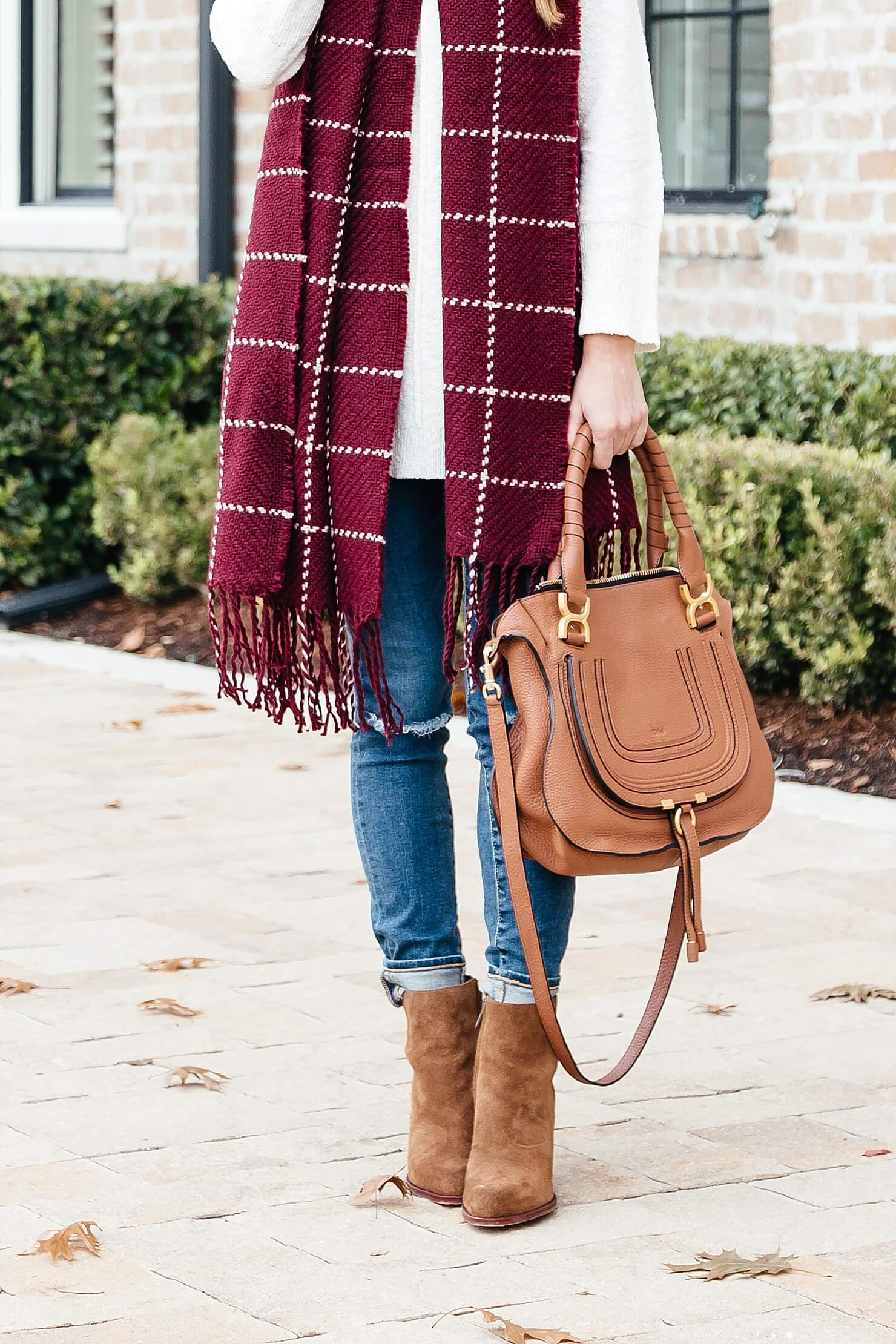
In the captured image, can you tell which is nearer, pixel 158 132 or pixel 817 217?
pixel 817 217

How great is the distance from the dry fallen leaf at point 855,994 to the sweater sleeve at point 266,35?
5.81 ft

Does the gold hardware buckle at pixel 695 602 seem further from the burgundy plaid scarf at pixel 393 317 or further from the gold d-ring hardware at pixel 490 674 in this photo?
the gold d-ring hardware at pixel 490 674

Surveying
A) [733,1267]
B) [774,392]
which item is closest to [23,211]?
[774,392]

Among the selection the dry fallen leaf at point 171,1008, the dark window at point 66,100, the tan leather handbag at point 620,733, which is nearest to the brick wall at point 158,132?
the dark window at point 66,100

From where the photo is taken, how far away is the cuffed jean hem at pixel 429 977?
2.56 m

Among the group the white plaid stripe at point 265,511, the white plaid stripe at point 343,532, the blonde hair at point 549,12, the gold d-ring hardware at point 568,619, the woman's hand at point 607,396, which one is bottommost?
the gold d-ring hardware at point 568,619

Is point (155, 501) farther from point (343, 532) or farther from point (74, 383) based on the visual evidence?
point (343, 532)

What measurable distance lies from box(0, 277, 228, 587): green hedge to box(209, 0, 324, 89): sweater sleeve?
5.00m

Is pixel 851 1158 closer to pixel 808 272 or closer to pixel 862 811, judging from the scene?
pixel 862 811

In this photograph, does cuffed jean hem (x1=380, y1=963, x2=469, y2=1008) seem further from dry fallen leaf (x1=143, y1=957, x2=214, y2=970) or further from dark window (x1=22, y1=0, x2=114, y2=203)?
dark window (x1=22, y1=0, x2=114, y2=203)

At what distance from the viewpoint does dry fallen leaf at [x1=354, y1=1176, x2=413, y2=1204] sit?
2.51m

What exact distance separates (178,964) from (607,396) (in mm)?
1546

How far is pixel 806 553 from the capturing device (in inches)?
200

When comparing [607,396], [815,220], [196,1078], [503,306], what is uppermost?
[815,220]
